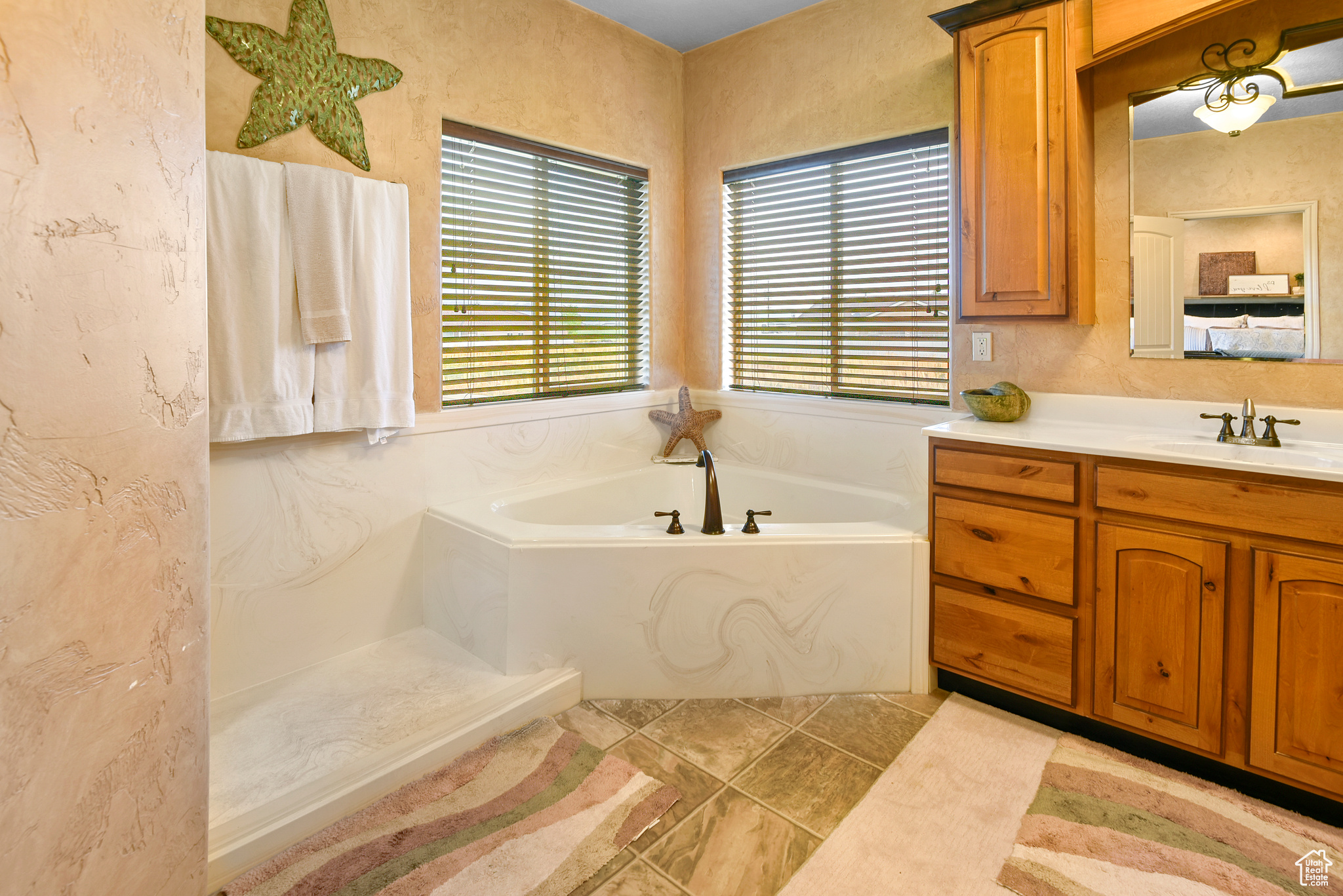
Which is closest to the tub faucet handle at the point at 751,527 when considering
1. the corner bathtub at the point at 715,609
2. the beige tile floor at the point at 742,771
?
the corner bathtub at the point at 715,609

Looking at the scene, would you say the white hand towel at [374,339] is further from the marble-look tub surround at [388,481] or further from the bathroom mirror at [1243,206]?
the bathroom mirror at [1243,206]

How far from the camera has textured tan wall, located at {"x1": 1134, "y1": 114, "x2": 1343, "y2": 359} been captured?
1887 millimetres

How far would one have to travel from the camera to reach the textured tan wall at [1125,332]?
1.96m

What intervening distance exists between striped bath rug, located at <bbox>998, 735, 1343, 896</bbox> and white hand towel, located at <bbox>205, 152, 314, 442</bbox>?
221 centimetres

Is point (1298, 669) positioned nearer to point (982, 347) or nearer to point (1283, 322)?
point (1283, 322)

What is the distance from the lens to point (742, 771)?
189 centimetres

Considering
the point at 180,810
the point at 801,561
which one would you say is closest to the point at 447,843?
the point at 180,810

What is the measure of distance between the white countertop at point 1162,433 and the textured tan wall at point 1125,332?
4cm

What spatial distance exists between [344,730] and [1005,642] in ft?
6.19

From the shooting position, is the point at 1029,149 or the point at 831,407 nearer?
the point at 1029,149

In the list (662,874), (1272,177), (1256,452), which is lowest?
(662,874)

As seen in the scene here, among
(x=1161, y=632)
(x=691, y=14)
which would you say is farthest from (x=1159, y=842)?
(x=691, y=14)

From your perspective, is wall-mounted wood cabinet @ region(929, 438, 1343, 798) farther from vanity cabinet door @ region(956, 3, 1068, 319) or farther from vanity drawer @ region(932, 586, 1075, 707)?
vanity cabinet door @ region(956, 3, 1068, 319)

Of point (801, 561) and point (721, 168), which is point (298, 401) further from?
point (721, 168)
